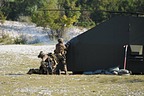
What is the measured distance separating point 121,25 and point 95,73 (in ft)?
8.93

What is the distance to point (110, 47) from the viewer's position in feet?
77.6

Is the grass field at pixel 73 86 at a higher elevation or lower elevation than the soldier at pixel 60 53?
lower

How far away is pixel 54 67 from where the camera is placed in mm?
22859

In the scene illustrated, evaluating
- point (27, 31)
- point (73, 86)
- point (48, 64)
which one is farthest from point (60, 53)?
point (27, 31)

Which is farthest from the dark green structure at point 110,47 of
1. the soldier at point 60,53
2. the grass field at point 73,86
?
the grass field at point 73,86

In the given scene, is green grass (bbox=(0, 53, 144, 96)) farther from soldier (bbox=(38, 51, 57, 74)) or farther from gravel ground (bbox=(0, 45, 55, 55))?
gravel ground (bbox=(0, 45, 55, 55))

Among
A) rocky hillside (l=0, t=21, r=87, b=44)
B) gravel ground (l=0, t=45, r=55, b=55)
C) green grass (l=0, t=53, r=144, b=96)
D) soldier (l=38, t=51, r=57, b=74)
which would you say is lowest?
green grass (l=0, t=53, r=144, b=96)

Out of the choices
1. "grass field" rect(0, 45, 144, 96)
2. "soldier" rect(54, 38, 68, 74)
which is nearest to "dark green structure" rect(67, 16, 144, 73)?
"soldier" rect(54, 38, 68, 74)

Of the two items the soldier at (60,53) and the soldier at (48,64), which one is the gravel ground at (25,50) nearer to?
the soldier at (60,53)

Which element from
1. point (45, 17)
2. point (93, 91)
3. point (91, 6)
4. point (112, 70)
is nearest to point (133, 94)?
point (93, 91)

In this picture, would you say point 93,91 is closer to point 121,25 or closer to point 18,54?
point 121,25

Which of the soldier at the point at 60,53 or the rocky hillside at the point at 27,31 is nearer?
the soldier at the point at 60,53

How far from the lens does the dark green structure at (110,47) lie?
23438mm

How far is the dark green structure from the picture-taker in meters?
23.4
